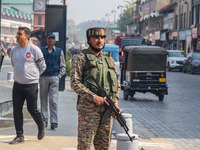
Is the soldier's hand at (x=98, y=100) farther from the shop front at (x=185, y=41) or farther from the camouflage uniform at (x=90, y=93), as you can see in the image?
the shop front at (x=185, y=41)

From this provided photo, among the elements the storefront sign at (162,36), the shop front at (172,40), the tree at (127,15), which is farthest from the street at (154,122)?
the tree at (127,15)

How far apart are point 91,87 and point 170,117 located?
769cm

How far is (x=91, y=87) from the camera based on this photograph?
5.63 m

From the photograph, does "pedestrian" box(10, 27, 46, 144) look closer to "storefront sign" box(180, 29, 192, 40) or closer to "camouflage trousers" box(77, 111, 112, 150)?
"camouflage trousers" box(77, 111, 112, 150)

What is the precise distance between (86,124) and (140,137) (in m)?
4.06

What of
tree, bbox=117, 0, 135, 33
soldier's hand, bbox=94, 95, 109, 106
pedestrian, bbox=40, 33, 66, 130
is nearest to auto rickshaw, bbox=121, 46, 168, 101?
pedestrian, bbox=40, 33, 66, 130

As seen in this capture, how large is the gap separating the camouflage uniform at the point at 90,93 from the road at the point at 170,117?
3.10 m

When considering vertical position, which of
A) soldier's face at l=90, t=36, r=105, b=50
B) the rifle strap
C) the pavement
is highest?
soldier's face at l=90, t=36, r=105, b=50

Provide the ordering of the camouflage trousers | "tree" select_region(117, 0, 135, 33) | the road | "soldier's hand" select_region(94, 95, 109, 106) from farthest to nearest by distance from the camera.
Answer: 1. "tree" select_region(117, 0, 135, 33)
2. the road
3. the camouflage trousers
4. "soldier's hand" select_region(94, 95, 109, 106)

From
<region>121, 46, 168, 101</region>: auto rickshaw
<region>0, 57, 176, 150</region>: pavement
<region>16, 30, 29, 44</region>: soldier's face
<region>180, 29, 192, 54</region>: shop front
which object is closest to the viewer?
<region>0, 57, 176, 150</region>: pavement

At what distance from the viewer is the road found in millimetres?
9705

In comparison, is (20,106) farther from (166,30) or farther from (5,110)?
(166,30)

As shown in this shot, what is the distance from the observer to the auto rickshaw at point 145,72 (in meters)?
17.6

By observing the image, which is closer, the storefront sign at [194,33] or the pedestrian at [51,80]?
the pedestrian at [51,80]
